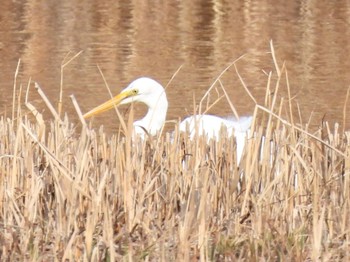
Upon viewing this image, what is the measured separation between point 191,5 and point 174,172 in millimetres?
9492

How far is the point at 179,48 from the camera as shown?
11438 millimetres

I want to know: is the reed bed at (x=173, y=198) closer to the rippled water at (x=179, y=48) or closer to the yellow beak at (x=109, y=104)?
the yellow beak at (x=109, y=104)

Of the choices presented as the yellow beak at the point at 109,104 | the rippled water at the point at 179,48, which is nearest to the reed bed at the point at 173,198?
the yellow beak at the point at 109,104

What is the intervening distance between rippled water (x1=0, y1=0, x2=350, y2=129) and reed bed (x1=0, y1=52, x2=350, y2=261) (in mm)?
3490

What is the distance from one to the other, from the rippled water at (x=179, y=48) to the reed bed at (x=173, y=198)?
11.4 ft

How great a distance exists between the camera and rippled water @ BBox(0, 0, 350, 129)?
9.32 metres

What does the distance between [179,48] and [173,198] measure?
6.89 meters

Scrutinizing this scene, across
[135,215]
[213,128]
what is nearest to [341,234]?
[135,215]

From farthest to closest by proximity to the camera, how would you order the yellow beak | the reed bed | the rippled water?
the rippled water
the yellow beak
the reed bed

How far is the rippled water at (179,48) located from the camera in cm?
932

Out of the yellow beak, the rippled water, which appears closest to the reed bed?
the yellow beak

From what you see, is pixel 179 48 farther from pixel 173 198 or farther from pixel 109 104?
pixel 173 198

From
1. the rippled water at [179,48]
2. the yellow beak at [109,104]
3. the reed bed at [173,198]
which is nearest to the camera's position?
the reed bed at [173,198]

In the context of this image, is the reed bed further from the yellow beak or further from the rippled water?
the rippled water
